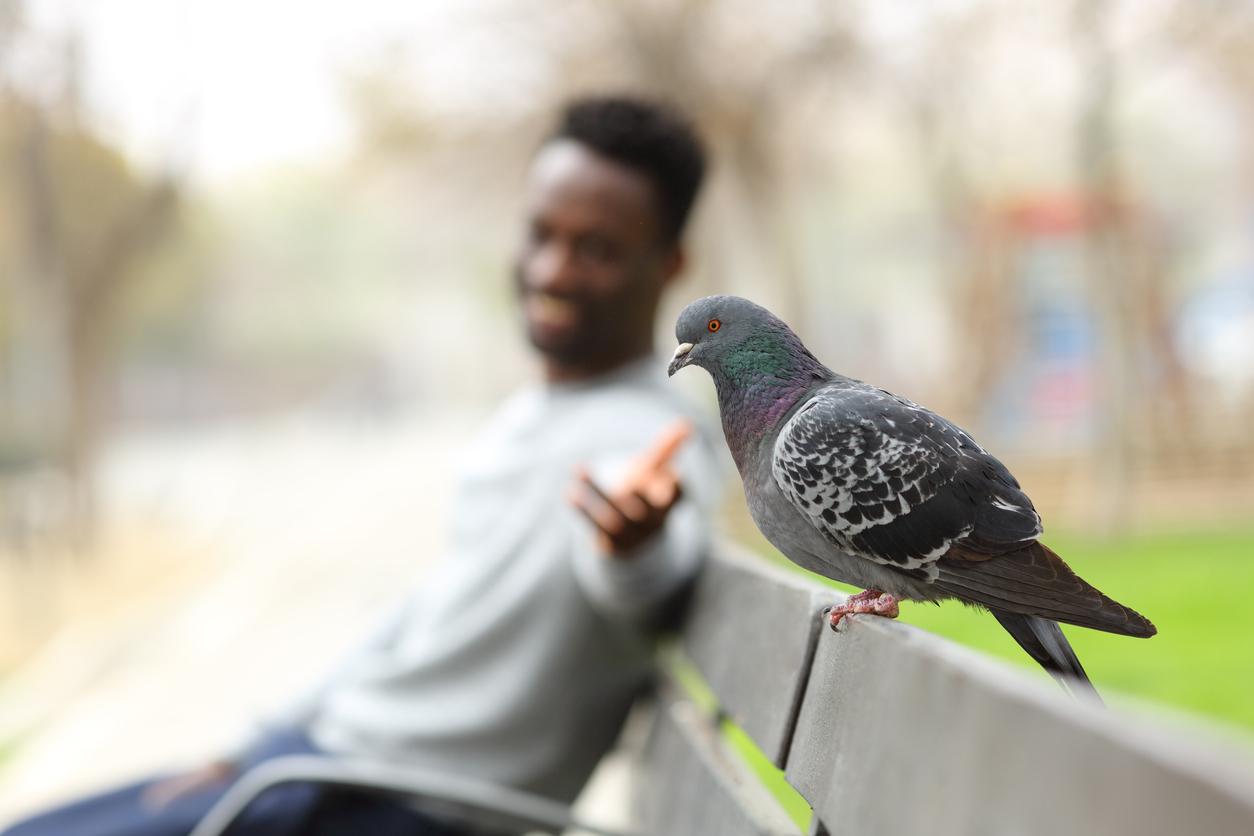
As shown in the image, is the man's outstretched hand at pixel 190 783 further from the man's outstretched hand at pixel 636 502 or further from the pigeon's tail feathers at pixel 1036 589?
the pigeon's tail feathers at pixel 1036 589

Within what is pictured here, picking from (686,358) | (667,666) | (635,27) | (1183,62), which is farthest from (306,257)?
(686,358)

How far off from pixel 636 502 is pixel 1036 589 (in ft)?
2.77

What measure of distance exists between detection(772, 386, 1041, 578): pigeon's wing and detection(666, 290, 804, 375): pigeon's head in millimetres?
54

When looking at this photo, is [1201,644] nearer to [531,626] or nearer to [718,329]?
[531,626]

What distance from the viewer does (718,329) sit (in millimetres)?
699

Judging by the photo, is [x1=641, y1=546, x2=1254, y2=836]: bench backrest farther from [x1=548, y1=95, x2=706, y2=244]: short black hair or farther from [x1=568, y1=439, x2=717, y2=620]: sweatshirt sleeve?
[x1=548, y1=95, x2=706, y2=244]: short black hair

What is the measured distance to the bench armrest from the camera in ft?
5.59

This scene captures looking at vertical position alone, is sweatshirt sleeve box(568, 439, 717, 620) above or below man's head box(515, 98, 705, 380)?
below

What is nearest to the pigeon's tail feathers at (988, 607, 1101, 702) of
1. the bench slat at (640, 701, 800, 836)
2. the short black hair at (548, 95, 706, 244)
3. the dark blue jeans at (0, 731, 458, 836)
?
the bench slat at (640, 701, 800, 836)

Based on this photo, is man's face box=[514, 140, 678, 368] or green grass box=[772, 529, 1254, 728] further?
green grass box=[772, 529, 1254, 728]

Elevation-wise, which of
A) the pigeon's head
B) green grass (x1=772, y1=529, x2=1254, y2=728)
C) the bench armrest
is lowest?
green grass (x1=772, y1=529, x2=1254, y2=728)

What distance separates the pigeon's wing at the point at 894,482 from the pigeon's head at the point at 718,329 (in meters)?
0.05

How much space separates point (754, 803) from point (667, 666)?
2.63 ft

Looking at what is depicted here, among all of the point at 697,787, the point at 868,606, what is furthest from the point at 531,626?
the point at 868,606
